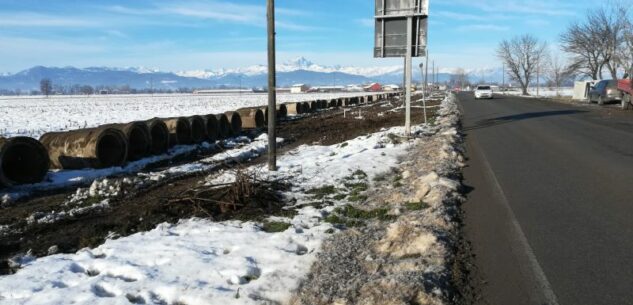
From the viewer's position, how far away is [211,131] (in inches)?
722

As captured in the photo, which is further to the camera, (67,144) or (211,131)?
(211,131)

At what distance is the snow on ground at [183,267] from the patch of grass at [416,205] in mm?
1116

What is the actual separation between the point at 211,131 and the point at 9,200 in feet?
31.7

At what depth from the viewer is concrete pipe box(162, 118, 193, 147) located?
1595 cm

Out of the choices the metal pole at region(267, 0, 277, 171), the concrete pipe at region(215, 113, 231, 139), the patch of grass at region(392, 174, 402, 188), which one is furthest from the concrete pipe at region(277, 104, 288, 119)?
the patch of grass at region(392, 174, 402, 188)

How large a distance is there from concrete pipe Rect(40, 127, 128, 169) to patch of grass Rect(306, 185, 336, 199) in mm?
6319

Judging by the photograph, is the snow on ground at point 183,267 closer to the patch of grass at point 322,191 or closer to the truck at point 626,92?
the patch of grass at point 322,191

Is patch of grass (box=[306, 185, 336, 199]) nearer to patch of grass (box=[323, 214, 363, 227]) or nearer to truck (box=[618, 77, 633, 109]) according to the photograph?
patch of grass (box=[323, 214, 363, 227])

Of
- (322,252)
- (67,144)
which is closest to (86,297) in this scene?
(322,252)

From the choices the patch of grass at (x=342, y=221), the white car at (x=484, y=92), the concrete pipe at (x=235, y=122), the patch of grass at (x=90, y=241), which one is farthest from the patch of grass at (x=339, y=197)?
the white car at (x=484, y=92)

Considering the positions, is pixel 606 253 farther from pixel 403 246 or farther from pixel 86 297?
pixel 86 297

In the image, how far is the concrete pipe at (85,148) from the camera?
11867 millimetres

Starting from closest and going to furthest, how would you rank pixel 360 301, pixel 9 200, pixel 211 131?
pixel 360 301 < pixel 9 200 < pixel 211 131

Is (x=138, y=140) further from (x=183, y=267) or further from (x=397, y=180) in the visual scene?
(x=183, y=267)
